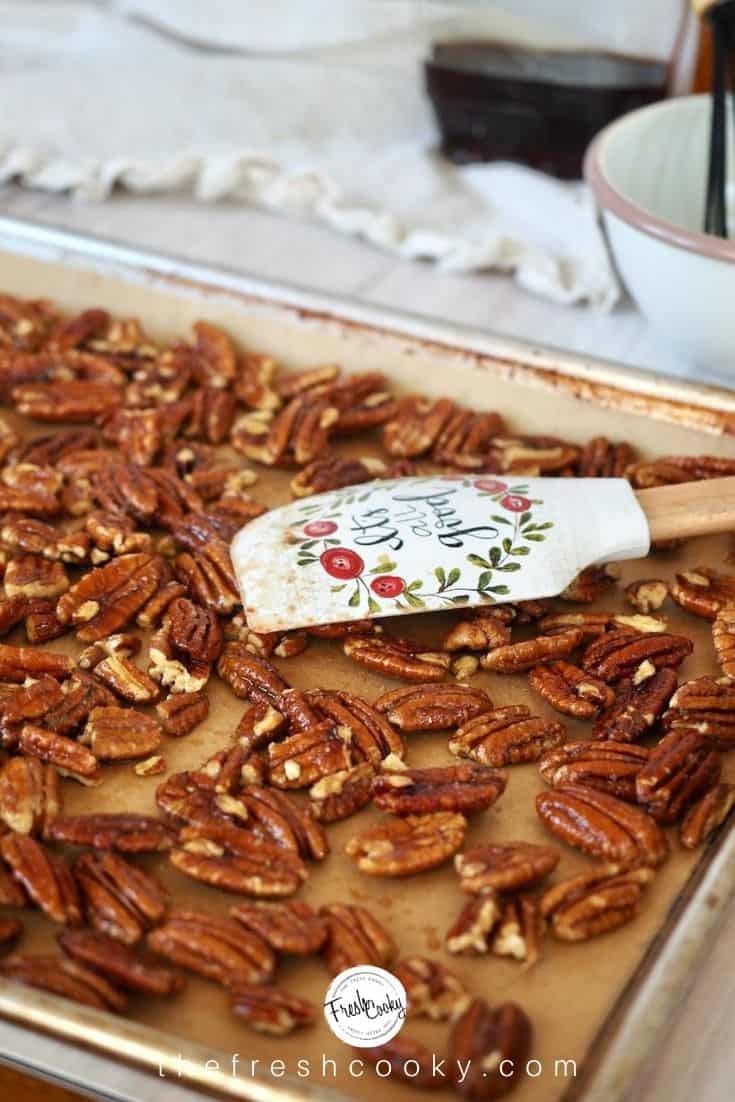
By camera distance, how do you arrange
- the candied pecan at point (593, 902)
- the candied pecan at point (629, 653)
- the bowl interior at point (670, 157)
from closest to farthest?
the candied pecan at point (593, 902) → the candied pecan at point (629, 653) → the bowl interior at point (670, 157)

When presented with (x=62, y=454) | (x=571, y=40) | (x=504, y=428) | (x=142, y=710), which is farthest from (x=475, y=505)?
(x=571, y=40)

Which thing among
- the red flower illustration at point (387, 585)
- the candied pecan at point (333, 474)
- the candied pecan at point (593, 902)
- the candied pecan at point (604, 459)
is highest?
the candied pecan at point (604, 459)

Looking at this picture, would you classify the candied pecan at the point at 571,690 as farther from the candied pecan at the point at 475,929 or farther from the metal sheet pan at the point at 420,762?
the candied pecan at the point at 475,929

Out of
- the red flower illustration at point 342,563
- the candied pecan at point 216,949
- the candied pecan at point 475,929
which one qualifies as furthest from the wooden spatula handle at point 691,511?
the candied pecan at point 216,949

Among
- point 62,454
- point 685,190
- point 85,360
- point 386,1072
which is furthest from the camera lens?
point 685,190

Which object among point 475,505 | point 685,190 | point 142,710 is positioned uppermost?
Answer: point 685,190

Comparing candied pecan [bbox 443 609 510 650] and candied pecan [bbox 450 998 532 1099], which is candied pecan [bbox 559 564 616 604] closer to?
candied pecan [bbox 443 609 510 650]

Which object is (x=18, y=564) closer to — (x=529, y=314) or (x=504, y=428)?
(x=504, y=428)
